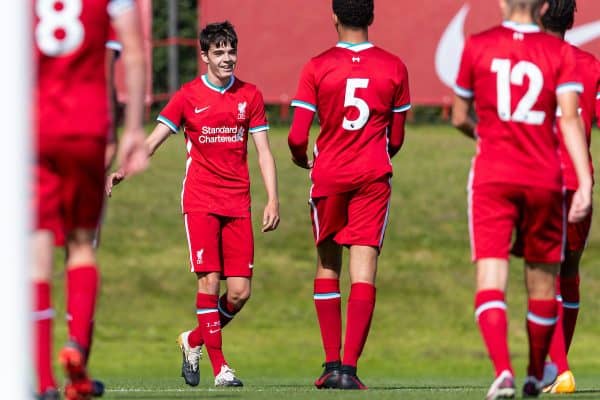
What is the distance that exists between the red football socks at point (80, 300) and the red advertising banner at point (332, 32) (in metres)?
14.1

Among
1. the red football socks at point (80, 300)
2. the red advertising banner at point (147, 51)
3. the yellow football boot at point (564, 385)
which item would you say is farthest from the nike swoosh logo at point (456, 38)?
the red football socks at point (80, 300)

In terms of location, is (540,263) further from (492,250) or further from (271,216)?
(271,216)

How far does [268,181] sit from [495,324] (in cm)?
340

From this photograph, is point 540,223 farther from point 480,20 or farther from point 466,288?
point 480,20

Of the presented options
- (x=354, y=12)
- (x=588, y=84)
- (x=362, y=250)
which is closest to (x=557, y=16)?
(x=588, y=84)

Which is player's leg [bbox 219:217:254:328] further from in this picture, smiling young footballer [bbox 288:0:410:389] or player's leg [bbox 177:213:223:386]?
smiling young footballer [bbox 288:0:410:389]

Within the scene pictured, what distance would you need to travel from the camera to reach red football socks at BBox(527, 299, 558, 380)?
7684 mm

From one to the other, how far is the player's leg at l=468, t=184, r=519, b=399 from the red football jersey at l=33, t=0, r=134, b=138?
1.88m

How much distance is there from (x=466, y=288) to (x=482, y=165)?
480 inches

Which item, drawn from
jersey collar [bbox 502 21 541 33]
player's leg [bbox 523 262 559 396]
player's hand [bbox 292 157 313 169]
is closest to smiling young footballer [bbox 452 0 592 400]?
jersey collar [bbox 502 21 541 33]

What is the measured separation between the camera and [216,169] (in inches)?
415

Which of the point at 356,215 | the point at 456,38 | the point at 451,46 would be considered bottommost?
the point at 451,46

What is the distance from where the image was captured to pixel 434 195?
22234 millimetres

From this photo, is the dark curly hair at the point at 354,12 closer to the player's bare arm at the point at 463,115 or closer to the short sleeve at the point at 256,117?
the short sleeve at the point at 256,117
